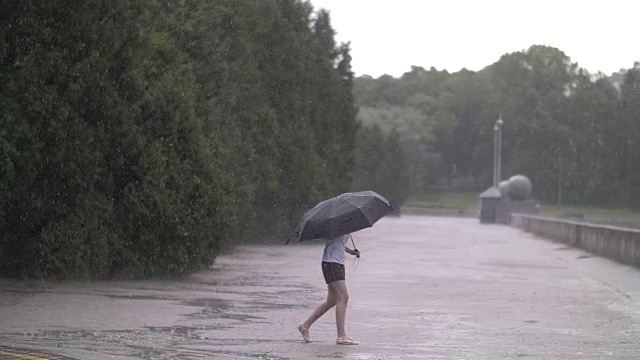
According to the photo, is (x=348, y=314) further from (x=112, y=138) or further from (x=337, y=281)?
(x=112, y=138)

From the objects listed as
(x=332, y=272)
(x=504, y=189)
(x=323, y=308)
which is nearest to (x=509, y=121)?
(x=504, y=189)

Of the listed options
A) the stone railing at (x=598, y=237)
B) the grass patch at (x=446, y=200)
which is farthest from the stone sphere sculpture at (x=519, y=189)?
the grass patch at (x=446, y=200)

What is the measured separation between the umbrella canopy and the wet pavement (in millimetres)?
1260

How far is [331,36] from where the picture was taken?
5381 cm

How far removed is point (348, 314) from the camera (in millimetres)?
16609

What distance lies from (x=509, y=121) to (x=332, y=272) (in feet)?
403

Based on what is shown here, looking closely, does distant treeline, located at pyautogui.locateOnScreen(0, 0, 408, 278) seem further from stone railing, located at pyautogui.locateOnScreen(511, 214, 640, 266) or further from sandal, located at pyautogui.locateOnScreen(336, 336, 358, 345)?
stone railing, located at pyautogui.locateOnScreen(511, 214, 640, 266)

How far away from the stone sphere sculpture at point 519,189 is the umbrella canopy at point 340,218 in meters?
71.4

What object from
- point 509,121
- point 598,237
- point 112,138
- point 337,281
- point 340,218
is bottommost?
point 598,237

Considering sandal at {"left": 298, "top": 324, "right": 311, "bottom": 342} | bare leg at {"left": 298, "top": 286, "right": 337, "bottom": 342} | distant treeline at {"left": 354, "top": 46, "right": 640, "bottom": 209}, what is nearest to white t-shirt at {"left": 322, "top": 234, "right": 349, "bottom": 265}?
bare leg at {"left": 298, "top": 286, "right": 337, "bottom": 342}

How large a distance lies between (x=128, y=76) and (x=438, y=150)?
404ft

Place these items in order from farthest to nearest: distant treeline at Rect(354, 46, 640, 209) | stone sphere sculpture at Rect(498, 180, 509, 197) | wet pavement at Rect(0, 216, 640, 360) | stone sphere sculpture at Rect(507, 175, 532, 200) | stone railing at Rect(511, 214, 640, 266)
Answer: distant treeline at Rect(354, 46, 640, 209)
stone sphere sculpture at Rect(498, 180, 509, 197)
stone sphere sculpture at Rect(507, 175, 532, 200)
stone railing at Rect(511, 214, 640, 266)
wet pavement at Rect(0, 216, 640, 360)

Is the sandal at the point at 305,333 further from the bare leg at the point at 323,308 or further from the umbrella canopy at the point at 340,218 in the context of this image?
the umbrella canopy at the point at 340,218

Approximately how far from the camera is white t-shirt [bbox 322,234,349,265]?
12.9 metres
